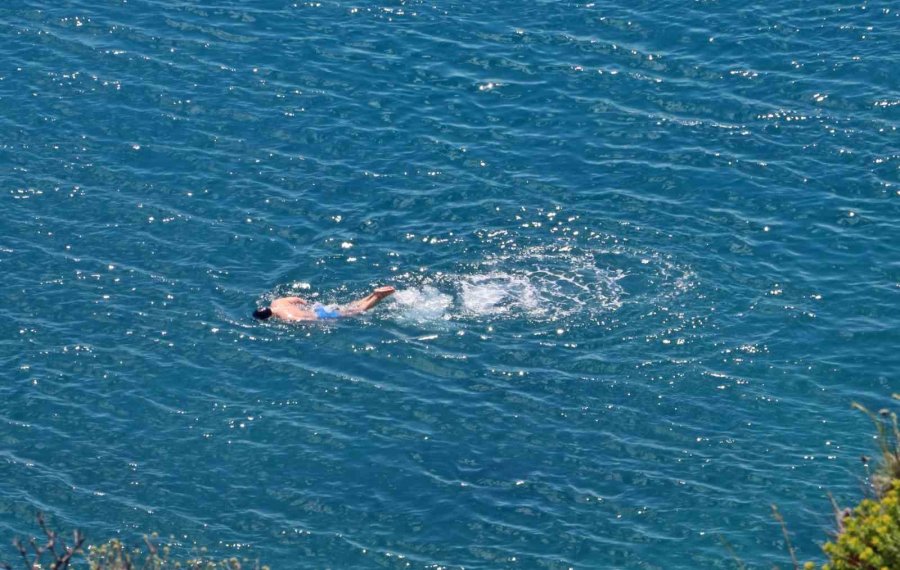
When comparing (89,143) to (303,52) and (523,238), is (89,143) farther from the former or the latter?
(523,238)

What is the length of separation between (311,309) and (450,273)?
10.9 ft

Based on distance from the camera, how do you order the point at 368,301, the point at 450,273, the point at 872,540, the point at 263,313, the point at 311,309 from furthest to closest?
the point at 450,273 < the point at 311,309 < the point at 368,301 < the point at 263,313 < the point at 872,540

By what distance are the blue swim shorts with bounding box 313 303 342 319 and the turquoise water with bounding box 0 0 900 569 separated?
1.24 feet

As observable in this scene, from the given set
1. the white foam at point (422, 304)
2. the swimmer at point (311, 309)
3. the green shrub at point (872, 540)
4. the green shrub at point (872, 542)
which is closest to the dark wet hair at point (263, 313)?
the swimmer at point (311, 309)

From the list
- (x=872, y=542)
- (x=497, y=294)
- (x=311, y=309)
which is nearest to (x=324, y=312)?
(x=311, y=309)

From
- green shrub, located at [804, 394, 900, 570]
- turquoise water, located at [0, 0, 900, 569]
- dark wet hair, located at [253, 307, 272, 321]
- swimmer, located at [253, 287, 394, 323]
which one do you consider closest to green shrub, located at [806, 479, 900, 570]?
green shrub, located at [804, 394, 900, 570]

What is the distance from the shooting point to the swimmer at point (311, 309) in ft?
98.0

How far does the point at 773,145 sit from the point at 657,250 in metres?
5.04

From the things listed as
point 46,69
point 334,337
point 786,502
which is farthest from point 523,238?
point 46,69

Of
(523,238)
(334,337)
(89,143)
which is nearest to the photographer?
(334,337)

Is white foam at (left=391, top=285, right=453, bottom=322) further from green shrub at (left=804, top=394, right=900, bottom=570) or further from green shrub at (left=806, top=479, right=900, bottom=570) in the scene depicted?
green shrub at (left=806, top=479, right=900, bottom=570)

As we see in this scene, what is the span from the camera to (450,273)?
31.4 metres

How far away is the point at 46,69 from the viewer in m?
Answer: 39.1

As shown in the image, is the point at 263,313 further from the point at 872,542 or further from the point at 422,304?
the point at 872,542
